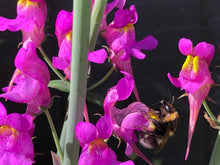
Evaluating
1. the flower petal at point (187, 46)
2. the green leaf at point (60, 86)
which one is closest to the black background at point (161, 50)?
the green leaf at point (60, 86)

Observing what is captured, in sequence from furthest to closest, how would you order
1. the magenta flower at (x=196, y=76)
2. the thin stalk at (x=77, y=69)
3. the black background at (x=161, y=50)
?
the black background at (x=161, y=50)
the magenta flower at (x=196, y=76)
the thin stalk at (x=77, y=69)

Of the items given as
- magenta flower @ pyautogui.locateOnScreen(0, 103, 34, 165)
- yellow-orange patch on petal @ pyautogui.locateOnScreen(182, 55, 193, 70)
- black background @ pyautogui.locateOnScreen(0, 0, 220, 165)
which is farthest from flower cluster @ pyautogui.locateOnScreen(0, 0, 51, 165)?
black background @ pyautogui.locateOnScreen(0, 0, 220, 165)

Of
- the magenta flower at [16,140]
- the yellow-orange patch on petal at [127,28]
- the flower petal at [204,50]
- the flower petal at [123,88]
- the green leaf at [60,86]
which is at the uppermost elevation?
the yellow-orange patch on petal at [127,28]

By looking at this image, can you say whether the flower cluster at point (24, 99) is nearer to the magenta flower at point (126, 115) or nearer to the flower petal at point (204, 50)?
the magenta flower at point (126, 115)

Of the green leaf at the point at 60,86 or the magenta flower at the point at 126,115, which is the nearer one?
the magenta flower at the point at 126,115

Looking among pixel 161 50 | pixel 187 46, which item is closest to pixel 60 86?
pixel 187 46

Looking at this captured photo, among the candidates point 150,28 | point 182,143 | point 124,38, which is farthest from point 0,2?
point 182,143
